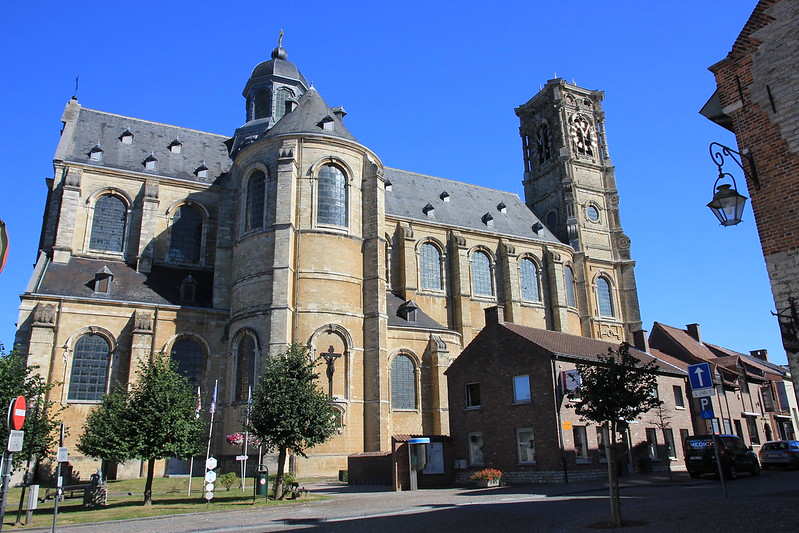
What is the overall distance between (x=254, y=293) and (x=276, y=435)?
34.6ft

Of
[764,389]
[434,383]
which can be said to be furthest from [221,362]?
[764,389]

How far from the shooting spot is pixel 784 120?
9383 millimetres

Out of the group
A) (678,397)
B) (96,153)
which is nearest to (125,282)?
(96,153)

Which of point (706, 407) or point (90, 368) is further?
point (90, 368)

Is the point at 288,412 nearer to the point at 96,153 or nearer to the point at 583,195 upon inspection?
the point at 96,153

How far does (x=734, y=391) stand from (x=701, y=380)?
20.9 metres

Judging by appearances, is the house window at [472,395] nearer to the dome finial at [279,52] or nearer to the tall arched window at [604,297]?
the tall arched window at [604,297]

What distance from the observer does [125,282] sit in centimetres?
2981

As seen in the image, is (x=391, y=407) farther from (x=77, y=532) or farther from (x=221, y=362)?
(x=77, y=532)

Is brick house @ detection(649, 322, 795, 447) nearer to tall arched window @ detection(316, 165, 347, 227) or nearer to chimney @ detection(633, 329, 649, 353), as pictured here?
chimney @ detection(633, 329, 649, 353)

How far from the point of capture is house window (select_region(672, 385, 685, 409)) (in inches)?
1025

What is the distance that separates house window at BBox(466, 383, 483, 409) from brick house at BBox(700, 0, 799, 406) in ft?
50.3

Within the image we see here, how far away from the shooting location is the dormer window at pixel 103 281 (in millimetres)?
28438

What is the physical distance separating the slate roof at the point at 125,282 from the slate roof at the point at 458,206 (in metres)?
12.4
